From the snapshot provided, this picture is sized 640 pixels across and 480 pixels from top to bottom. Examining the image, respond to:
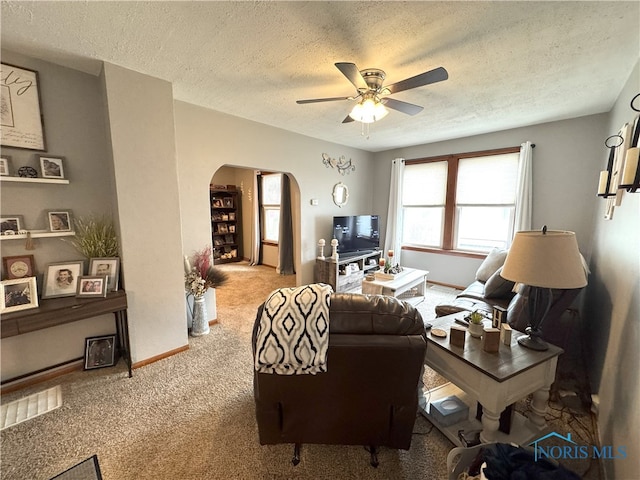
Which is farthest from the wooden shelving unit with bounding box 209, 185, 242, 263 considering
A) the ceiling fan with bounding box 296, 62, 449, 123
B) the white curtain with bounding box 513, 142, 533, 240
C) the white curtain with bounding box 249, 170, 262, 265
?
A: the white curtain with bounding box 513, 142, 533, 240

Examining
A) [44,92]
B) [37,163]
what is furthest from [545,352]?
[44,92]

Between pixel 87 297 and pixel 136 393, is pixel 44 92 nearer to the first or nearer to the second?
pixel 87 297

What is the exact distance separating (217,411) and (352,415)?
1076 mm

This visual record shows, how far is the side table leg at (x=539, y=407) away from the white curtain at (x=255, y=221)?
19.0 feet

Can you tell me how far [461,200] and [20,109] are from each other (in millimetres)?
5275

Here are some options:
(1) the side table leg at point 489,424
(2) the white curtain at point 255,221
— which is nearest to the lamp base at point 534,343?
(1) the side table leg at point 489,424

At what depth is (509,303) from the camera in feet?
8.71

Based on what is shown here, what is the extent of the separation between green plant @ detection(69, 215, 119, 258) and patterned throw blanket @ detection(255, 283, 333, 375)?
1871 millimetres

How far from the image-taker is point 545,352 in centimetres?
149

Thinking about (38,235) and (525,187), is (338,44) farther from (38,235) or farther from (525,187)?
(525,187)

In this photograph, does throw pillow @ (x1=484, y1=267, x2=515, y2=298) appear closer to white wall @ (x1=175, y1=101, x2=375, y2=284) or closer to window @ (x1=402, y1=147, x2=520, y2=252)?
window @ (x1=402, y1=147, x2=520, y2=252)

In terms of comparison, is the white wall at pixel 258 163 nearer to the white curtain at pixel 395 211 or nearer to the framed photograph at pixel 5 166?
the white curtain at pixel 395 211

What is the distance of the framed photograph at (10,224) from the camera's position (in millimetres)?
1922

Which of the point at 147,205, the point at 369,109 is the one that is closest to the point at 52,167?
the point at 147,205
